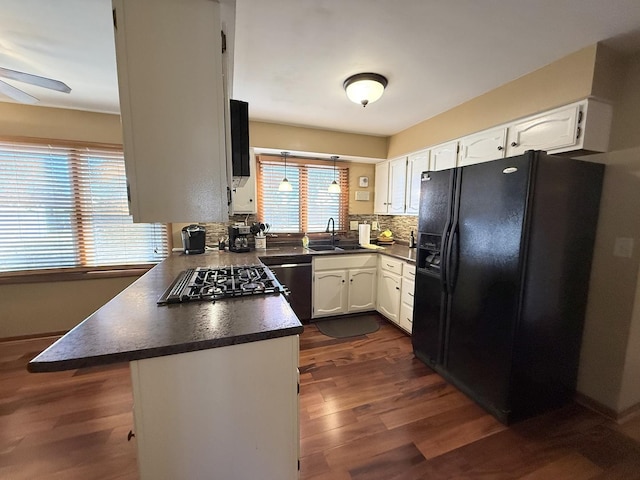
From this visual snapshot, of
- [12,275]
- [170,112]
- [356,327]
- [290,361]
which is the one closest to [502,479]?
[290,361]

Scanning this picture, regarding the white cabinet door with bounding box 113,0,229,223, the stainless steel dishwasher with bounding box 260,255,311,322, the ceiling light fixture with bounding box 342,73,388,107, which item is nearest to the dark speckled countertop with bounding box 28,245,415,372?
the white cabinet door with bounding box 113,0,229,223

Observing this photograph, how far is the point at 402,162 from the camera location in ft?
11.0

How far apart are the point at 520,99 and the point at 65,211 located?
4.32 m

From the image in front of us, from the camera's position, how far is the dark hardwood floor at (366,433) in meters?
1.41

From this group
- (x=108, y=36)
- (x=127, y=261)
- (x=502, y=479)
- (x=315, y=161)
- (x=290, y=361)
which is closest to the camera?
(x=290, y=361)

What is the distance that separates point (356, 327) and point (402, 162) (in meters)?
2.12

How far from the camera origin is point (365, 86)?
199 centimetres

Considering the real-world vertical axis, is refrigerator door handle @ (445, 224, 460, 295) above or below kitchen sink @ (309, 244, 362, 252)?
above

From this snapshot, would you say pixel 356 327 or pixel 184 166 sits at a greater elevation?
pixel 184 166

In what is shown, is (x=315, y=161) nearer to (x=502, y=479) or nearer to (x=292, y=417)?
(x=292, y=417)

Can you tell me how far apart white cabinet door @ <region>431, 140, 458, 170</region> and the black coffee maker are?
7.22 feet

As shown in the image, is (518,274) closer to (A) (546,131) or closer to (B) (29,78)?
(A) (546,131)

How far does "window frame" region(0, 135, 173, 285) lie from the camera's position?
2.59 metres

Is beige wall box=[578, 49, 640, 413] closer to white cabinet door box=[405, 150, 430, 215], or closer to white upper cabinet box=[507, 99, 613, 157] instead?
white upper cabinet box=[507, 99, 613, 157]
